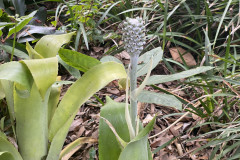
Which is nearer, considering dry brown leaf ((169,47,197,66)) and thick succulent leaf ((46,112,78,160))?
thick succulent leaf ((46,112,78,160))

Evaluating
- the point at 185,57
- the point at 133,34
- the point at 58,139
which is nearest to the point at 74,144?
the point at 58,139

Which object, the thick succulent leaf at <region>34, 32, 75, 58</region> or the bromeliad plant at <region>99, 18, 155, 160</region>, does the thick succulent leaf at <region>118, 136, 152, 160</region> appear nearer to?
the bromeliad plant at <region>99, 18, 155, 160</region>

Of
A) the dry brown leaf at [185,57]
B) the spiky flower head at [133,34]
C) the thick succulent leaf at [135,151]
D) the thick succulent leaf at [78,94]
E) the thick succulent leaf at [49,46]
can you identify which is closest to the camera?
the spiky flower head at [133,34]

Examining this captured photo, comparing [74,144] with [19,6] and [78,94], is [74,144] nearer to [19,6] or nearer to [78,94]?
[78,94]

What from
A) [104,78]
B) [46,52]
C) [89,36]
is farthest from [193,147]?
[89,36]

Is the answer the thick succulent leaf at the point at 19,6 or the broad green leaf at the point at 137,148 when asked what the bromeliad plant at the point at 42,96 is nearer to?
the broad green leaf at the point at 137,148

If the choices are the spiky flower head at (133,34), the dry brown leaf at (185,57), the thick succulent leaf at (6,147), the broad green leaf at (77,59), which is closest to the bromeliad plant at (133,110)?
the spiky flower head at (133,34)

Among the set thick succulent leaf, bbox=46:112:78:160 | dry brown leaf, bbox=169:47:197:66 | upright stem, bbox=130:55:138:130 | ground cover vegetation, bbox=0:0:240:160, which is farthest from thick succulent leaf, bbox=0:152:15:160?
dry brown leaf, bbox=169:47:197:66
